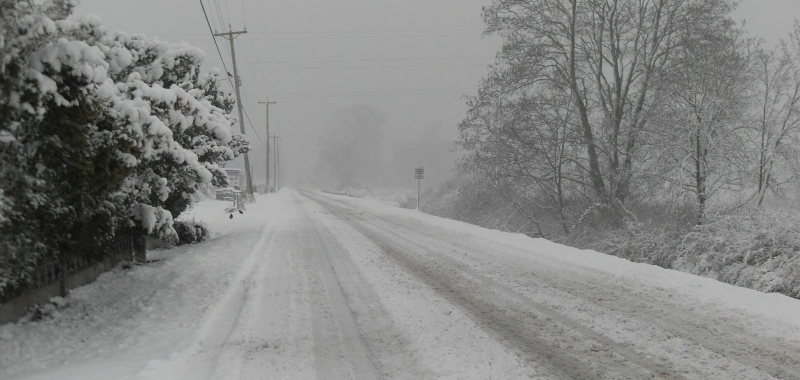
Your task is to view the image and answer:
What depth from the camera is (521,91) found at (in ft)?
52.1

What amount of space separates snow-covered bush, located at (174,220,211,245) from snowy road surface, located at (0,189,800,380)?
230 centimetres

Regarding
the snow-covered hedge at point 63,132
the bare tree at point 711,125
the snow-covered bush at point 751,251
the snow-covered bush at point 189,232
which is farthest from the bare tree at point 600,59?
the snow-covered hedge at point 63,132

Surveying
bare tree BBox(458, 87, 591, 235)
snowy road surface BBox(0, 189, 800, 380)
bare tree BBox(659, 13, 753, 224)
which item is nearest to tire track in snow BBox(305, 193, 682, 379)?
snowy road surface BBox(0, 189, 800, 380)

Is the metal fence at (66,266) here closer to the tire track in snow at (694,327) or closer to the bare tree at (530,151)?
the tire track in snow at (694,327)

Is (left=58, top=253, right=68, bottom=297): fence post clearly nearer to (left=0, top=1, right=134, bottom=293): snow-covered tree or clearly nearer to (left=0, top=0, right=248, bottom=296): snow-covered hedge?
(left=0, top=0, right=248, bottom=296): snow-covered hedge

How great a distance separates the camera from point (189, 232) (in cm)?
1067

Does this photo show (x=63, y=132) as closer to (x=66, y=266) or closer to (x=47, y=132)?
(x=47, y=132)

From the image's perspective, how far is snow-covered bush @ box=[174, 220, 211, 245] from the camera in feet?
34.6

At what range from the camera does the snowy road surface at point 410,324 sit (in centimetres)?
371

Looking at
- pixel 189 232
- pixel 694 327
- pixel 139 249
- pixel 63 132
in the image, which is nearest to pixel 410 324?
pixel 694 327

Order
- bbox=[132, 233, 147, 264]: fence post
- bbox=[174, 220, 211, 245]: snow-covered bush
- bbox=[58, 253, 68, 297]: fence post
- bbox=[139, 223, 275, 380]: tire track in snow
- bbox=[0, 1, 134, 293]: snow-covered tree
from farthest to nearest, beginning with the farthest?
bbox=[174, 220, 211, 245]: snow-covered bush → bbox=[132, 233, 147, 264]: fence post → bbox=[58, 253, 68, 297]: fence post → bbox=[0, 1, 134, 293]: snow-covered tree → bbox=[139, 223, 275, 380]: tire track in snow

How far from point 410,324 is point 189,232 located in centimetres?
771

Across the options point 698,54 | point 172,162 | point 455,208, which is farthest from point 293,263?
point 455,208

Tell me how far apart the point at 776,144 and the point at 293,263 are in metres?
10.4
